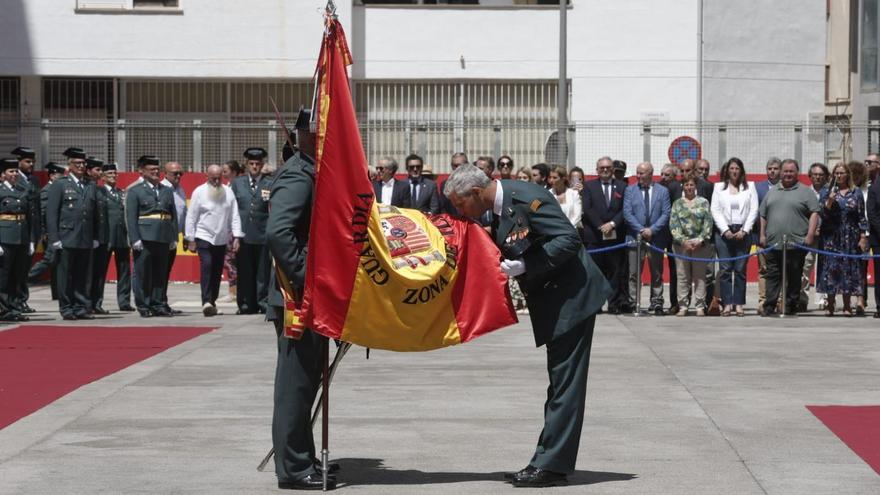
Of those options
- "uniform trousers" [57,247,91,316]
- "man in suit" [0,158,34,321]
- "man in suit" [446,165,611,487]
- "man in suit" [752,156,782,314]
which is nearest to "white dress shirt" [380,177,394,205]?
"uniform trousers" [57,247,91,316]

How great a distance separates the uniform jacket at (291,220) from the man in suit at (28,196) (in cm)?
1094

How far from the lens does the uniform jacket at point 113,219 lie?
63.2 ft

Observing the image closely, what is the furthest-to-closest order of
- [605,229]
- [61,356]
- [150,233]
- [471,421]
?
[605,229] < [150,233] < [61,356] < [471,421]

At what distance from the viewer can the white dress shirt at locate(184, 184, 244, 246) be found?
769 inches

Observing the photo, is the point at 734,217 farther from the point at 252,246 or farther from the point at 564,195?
the point at 252,246

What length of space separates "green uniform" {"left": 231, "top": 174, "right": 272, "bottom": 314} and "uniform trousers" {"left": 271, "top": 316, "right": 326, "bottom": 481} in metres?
11.1

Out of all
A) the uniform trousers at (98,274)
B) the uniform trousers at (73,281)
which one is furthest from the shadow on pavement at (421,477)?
the uniform trousers at (98,274)

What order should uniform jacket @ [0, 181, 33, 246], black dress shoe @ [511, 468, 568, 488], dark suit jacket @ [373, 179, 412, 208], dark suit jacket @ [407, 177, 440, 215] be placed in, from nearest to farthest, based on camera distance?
black dress shoe @ [511, 468, 568, 488] < uniform jacket @ [0, 181, 33, 246] < dark suit jacket @ [407, 177, 440, 215] < dark suit jacket @ [373, 179, 412, 208]

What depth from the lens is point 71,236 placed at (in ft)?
60.8

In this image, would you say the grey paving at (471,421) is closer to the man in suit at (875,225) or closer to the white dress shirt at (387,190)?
the man in suit at (875,225)

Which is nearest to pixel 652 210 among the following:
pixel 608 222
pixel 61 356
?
pixel 608 222

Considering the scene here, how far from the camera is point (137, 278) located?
19.3m

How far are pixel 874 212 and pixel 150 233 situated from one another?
8.72 meters

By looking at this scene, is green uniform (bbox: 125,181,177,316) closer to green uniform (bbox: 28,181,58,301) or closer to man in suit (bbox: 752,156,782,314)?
green uniform (bbox: 28,181,58,301)
